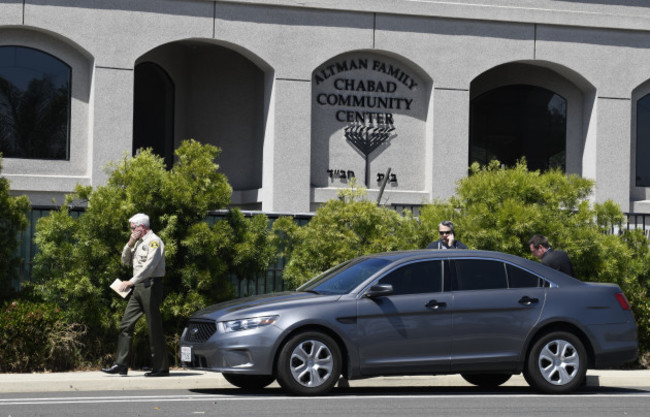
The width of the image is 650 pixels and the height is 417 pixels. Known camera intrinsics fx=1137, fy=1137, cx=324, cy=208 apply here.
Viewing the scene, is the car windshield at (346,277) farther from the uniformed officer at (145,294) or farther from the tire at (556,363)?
the tire at (556,363)

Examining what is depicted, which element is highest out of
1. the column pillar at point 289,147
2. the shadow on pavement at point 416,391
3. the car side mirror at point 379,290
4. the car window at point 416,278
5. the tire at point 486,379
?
the column pillar at point 289,147

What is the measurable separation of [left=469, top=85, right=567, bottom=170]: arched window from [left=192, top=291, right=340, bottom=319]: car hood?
45.5 ft

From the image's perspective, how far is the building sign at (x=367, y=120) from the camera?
2338 centimetres

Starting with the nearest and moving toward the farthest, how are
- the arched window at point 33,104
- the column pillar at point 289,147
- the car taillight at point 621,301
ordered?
the car taillight at point 621,301 < the arched window at point 33,104 < the column pillar at point 289,147

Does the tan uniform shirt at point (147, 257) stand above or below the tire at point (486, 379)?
above

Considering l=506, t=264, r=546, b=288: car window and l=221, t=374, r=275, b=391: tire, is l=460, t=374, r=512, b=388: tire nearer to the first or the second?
l=506, t=264, r=546, b=288: car window

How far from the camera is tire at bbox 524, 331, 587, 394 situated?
12.0 meters

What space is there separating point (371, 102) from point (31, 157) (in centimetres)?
696

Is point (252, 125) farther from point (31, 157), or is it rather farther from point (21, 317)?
point (21, 317)

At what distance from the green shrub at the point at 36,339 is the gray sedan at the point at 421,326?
2457 mm

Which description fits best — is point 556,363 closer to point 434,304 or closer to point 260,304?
point 434,304

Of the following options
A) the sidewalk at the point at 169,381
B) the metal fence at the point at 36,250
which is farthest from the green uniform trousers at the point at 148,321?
the metal fence at the point at 36,250

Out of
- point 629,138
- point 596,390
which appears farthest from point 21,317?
point 629,138

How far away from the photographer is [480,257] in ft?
40.2
